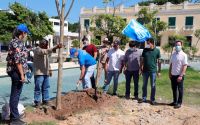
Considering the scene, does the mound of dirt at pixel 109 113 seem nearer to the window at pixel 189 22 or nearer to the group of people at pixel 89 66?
the group of people at pixel 89 66

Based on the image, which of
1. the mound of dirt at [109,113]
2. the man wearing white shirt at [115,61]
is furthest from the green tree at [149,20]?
the mound of dirt at [109,113]

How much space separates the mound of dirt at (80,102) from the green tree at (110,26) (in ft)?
93.0

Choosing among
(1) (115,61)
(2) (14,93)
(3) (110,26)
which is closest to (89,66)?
(1) (115,61)

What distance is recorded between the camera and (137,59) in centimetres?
991

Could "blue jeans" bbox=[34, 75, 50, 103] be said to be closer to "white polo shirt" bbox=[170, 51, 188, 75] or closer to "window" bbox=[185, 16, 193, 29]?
"white polo shirt" bbox=[170, 51, 188, 75]

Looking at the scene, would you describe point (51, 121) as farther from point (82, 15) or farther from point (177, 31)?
point (82, 15)

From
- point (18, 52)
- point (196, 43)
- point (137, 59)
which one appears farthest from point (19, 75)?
point (196, 43)

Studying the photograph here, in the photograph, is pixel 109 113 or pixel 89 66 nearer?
pixel 109 113

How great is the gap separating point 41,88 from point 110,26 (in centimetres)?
3059

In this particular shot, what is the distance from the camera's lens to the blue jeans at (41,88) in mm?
8422

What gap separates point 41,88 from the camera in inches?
342

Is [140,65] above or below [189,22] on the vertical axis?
below

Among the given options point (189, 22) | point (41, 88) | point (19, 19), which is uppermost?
point (189, 22)

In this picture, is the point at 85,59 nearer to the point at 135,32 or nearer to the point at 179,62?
the point at 179,62
